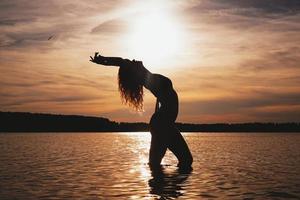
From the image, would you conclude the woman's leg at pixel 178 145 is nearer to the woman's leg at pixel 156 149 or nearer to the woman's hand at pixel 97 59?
the woman's leg at pixel 156 149

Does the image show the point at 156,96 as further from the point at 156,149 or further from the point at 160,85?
the point at 156,149

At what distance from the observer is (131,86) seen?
71.5 feet

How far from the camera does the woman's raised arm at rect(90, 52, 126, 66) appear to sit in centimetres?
2011

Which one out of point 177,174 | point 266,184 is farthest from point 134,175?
point 266,184

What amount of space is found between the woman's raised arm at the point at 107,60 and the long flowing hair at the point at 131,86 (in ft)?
1.50

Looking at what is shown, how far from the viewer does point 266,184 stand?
58.9 feet

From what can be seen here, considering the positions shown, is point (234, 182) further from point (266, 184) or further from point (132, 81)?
point (132, 81)

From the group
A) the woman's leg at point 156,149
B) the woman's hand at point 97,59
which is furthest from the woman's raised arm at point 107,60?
the woman's leg at point 156,149

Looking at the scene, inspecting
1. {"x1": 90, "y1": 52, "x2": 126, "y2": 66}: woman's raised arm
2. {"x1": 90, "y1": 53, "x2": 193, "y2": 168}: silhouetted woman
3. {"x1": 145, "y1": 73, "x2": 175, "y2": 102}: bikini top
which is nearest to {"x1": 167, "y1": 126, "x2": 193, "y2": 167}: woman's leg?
{"x1": 90, "y1": 53, "x2": 193, "y2": 168}: silhouetted woman

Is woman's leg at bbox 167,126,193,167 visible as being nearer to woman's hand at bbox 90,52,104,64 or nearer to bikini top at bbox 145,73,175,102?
bikini top at bbox 145,73,175,102

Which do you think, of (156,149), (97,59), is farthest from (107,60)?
(156,149)

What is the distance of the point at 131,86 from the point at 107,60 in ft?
6.30

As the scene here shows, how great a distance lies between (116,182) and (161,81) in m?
5.24

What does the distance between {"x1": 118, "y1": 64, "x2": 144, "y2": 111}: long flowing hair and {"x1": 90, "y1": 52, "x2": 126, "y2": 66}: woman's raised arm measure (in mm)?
457
